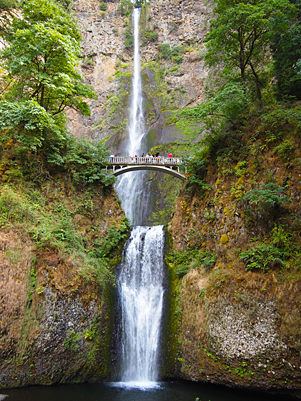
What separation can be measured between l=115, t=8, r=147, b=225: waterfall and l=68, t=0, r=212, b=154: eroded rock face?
90cm

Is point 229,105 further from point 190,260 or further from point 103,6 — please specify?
point 103,6

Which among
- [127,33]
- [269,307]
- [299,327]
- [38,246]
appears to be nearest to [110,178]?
[38,246]

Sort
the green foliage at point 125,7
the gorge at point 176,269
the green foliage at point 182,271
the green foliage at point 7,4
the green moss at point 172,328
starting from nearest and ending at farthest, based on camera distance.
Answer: the gorge at point 176,269, the green moss at point 172,328, the green foliage at point 7,4, the green foliage at point 182,271, the green foliage at point 125,7

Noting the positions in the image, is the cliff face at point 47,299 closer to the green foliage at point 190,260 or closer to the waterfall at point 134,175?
the green foliage at point 190,260

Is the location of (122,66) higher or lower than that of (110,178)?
higher

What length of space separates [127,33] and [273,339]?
48289mm

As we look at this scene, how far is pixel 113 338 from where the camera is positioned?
13.1 meters

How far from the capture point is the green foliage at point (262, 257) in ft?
33.7

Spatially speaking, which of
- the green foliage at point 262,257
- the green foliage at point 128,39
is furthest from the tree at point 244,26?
the green foliage at point 128,39

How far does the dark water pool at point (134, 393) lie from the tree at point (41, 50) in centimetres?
1400

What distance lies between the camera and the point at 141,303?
14.5m

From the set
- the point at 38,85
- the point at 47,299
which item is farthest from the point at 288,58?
the point at 47,299

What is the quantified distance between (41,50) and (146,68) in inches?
1146

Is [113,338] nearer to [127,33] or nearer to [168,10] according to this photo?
[127,33]
